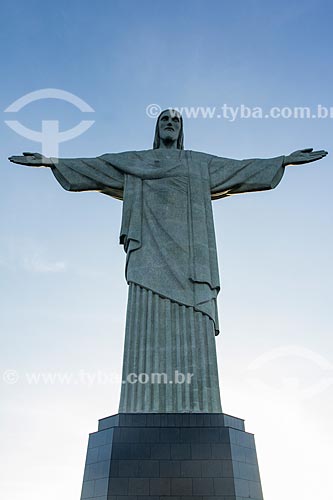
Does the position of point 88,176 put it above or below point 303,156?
below

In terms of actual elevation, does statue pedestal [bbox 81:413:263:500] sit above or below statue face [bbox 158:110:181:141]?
below

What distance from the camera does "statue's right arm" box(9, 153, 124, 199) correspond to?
404 inches

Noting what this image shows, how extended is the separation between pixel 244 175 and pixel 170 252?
2.68 metres

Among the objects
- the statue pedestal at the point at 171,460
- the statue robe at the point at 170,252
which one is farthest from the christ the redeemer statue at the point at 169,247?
the statue pedestal at the point at 171,460

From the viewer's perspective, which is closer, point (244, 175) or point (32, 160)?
point (32, 160)

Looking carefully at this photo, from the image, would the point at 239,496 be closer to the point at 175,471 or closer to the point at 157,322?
the point at 175,471

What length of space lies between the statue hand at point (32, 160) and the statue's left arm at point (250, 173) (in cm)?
349

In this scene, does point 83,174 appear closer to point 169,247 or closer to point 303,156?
point 169,247

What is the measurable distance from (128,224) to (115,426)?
3910 millimetres

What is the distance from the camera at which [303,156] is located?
1034 cm

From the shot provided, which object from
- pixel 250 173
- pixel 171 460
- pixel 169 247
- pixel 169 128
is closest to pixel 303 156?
pixel 250 173

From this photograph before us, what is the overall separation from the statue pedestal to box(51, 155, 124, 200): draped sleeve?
194 inches

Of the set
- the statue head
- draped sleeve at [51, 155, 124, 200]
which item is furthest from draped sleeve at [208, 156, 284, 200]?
draped sleeve at [51, 155, 124, 200]

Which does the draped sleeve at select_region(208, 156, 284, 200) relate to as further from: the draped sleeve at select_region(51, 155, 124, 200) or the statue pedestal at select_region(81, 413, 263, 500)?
the statue pedestal at select_region(81, 413, 263, 500)
